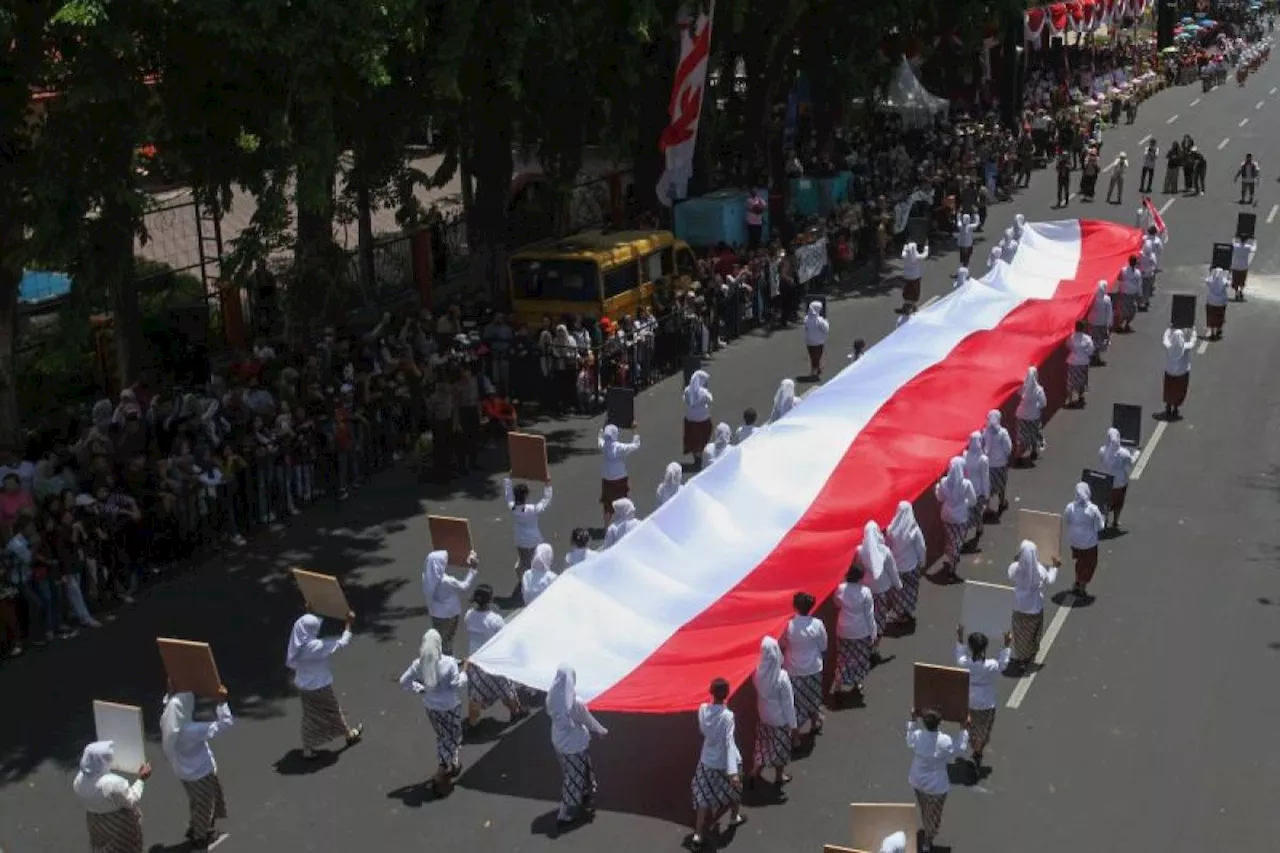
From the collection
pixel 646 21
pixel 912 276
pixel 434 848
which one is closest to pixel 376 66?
pixel 646 21

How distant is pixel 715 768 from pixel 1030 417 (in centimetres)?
980

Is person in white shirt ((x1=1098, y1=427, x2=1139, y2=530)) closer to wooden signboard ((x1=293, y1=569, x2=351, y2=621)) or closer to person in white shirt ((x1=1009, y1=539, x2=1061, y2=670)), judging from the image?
person in white shirt ((x1=1009, y1=539, x2=1061, y2=670))

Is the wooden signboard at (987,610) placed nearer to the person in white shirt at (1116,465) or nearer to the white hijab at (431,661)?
the white hijab at (431,661)

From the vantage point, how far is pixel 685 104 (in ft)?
→ 95.0

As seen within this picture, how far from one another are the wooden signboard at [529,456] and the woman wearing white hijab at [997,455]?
486cm

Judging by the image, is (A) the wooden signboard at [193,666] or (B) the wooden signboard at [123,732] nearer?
(B) the wooden signboard at [123,732]

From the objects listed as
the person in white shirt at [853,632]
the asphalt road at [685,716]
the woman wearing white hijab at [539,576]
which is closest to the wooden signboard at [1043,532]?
the asphalt road at [685,716]

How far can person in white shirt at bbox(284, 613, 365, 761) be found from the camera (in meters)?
12.8

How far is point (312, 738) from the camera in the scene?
1321 cm

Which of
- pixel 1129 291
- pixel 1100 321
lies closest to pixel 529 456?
pixel 1100 321

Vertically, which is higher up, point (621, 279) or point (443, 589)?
point (621, 279)

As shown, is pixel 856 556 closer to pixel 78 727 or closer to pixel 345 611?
pixel 345 611

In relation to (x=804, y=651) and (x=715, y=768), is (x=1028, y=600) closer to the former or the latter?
(x=804, y=651)

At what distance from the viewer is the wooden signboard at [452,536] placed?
14.4 metres
